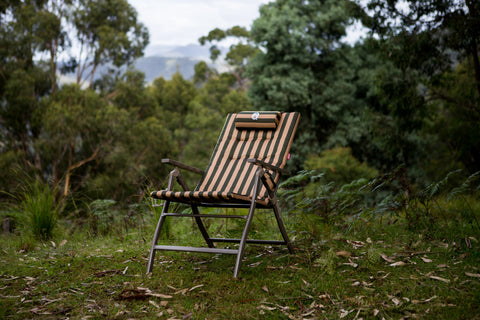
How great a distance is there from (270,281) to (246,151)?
1288 millimetres

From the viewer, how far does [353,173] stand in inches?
516

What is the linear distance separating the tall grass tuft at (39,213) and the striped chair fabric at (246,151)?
1.64 meters

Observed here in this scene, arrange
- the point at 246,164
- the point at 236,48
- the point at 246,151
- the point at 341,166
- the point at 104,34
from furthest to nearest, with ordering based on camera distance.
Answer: the point at 236,48
the point at 104,34
the point at 341,166
the point at 246,151
the point at 246,164

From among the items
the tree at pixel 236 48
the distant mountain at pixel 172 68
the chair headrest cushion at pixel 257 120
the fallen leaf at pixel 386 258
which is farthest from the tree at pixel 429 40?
the distant mountain at pixel 172 68

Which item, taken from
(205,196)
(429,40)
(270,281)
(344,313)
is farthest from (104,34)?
(344,313)

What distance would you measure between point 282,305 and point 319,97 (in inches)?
542

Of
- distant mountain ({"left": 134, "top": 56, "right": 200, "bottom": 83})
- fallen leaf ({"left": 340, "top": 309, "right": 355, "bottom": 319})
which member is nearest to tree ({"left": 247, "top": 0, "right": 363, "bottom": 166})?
fallen leaf ({"left": 340, "top": 309, "right": 355, "bottom": 319})

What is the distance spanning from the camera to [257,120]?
368cm

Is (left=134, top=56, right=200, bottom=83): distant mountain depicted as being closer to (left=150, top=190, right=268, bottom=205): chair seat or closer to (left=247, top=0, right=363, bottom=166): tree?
(left=247, top=0, right=363, bottom=166): tree

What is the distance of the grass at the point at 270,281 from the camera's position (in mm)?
2246

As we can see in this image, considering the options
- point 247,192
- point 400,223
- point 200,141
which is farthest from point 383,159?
point 247,192

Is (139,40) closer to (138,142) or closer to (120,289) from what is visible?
(138,142)

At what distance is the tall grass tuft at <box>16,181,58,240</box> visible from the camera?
4.04m

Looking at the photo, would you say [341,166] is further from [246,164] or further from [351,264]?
[351,264]
